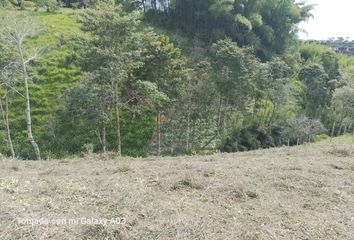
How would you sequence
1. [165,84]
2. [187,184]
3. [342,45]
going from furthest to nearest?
1. [342,45]
2. [165,84]
3. [187,184]

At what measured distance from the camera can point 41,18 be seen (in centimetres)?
2786

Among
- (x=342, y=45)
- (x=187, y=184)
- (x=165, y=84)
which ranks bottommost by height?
(x=187, y=184)

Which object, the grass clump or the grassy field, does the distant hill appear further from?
the grass clump

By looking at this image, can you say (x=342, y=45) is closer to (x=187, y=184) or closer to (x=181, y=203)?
(x=187, y=184)

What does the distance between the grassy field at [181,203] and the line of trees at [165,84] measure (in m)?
4.65

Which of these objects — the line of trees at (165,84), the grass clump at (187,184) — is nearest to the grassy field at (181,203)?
the grass clump at (187,184)

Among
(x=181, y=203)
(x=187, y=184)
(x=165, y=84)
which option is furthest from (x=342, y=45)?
(x=181, y=203)

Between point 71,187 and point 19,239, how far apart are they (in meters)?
1.27

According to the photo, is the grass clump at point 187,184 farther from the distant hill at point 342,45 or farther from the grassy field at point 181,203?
the distant hill at point 342,45

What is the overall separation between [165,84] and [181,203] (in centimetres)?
1187

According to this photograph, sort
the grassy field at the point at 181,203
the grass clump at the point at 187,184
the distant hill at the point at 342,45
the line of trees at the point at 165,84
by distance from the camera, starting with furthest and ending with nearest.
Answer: the distant hill at the point at 342,45
the line of trees at the point at 165,84
the grass clump at the point at 187,184
the grassy field at the point at 181,203

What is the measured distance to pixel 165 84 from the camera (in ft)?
51.3

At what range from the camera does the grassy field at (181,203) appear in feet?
10.5

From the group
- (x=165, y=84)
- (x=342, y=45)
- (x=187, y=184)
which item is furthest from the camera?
(x=342, y=45)
